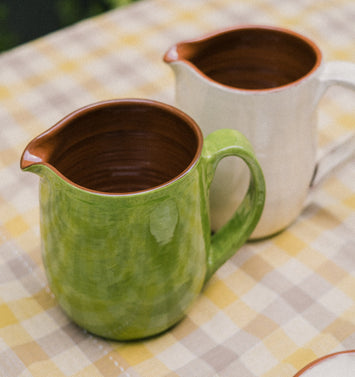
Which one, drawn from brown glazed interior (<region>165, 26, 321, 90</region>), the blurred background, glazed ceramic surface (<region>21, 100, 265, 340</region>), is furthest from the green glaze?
the blurred background

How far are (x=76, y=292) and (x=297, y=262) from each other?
23 centimetres

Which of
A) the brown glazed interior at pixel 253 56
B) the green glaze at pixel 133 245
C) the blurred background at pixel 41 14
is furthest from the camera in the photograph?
the blurred background at pixel 41 14

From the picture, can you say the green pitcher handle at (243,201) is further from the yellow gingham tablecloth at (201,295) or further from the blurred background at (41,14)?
the blurred background at (41,14)

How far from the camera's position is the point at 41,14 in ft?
5.41

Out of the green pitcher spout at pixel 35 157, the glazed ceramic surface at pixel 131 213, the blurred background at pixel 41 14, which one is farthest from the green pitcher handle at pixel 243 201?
the blurred background at pixel 41 14

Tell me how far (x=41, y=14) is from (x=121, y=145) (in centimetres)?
128

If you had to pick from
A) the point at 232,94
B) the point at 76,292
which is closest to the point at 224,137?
the point at 232,94

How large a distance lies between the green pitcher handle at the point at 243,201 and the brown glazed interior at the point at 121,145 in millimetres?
16

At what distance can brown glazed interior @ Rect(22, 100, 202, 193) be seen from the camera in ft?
1.47

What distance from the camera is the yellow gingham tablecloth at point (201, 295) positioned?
48 cm

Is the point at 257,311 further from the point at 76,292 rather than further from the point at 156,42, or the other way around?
the point at 156,42

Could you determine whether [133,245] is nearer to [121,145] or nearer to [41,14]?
[121,145]

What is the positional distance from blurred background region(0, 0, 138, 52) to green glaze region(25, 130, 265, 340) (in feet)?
4.01

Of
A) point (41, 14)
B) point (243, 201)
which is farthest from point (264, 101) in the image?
point (41, 14)
